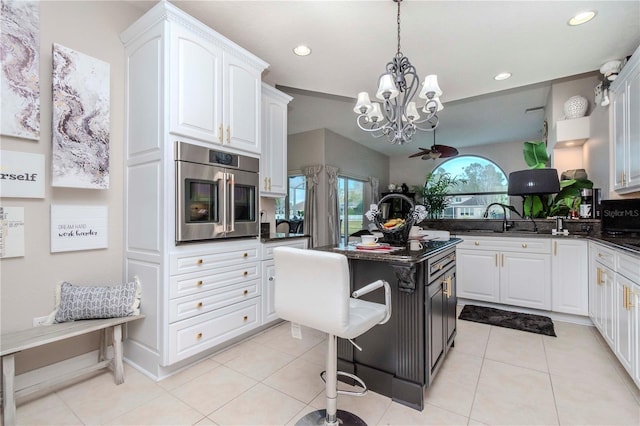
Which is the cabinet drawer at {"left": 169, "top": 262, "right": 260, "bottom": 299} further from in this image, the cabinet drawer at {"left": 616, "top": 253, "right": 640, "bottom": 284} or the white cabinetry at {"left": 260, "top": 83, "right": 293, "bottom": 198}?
the cabinet drawer at {"left": 616, "top": 253, "right": 640, "bottom": 284}

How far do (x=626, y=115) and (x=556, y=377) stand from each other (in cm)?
239

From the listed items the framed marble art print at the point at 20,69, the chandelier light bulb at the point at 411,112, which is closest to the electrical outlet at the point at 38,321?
the framed marble art print at the point at 20,69

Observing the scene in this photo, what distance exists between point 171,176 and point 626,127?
3.93 m

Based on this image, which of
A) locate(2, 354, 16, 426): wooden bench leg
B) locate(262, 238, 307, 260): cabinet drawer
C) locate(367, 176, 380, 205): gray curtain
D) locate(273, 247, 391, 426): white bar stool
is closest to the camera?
locate(273, 247, 391, 426): white bar stool

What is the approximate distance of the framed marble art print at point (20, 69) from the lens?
A: 1824 mm

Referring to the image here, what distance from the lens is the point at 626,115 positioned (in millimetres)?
2662

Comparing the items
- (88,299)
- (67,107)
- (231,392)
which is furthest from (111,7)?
(231,392)

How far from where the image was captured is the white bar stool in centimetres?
136

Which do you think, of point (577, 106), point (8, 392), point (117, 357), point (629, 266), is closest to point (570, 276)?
point (629, 266)

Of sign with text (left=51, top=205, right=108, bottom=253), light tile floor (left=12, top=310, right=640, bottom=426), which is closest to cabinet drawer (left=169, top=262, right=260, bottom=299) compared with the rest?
light tile floor (left=12, top=310, right=640, bottom=426)

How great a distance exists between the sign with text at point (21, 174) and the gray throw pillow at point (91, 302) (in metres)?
0.67

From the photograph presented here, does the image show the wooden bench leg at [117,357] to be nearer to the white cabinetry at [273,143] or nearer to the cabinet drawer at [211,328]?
the cabinet drawer at [211,328]

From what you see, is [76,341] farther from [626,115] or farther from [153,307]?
[626,115]

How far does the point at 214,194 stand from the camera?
94.0 inches
